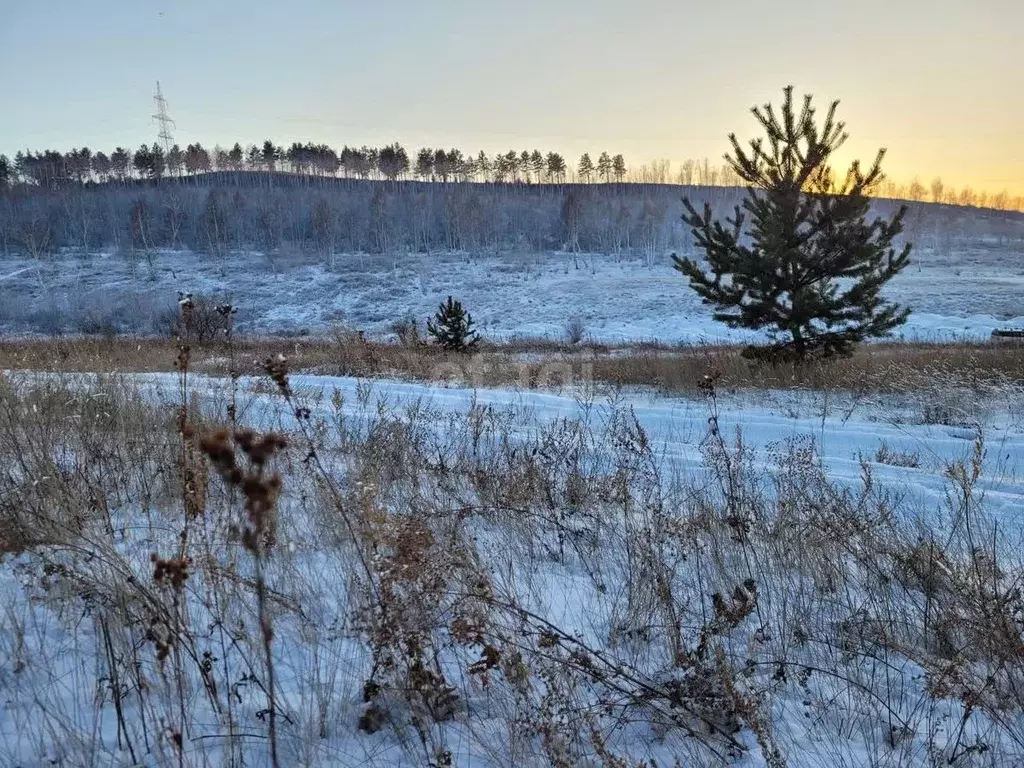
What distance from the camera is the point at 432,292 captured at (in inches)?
2175

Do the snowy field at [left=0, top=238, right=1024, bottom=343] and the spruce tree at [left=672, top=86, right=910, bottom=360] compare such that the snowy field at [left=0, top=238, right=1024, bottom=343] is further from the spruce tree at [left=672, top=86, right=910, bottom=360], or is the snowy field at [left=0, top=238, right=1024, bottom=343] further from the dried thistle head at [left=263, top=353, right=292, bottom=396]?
the dried thistle head at [left=263, top=353, right=292, bottom=396]

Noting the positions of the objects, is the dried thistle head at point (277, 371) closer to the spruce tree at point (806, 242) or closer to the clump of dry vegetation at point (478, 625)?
the clump of dry vegetation at point (478, 625)

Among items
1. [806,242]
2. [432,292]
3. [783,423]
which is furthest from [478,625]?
[432,292]

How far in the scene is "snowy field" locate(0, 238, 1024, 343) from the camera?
39781 mm

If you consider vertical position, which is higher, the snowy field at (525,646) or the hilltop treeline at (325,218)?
the hilltop treeline at (325,218)

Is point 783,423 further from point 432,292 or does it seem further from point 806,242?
point 432,292

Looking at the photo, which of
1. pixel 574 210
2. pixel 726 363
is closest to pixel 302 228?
pixel 574 210

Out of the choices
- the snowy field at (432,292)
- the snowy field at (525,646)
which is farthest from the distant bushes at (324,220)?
the snowy field at (525,646)

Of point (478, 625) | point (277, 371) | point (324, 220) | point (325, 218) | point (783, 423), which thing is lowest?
point (783, 423)

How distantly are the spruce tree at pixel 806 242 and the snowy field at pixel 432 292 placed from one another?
20931 mm

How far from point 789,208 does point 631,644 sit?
432 inches

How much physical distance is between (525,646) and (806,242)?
11.4 m

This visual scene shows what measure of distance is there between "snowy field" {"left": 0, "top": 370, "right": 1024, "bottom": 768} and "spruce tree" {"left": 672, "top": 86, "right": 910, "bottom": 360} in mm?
7679

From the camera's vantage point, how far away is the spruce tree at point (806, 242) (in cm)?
1114
